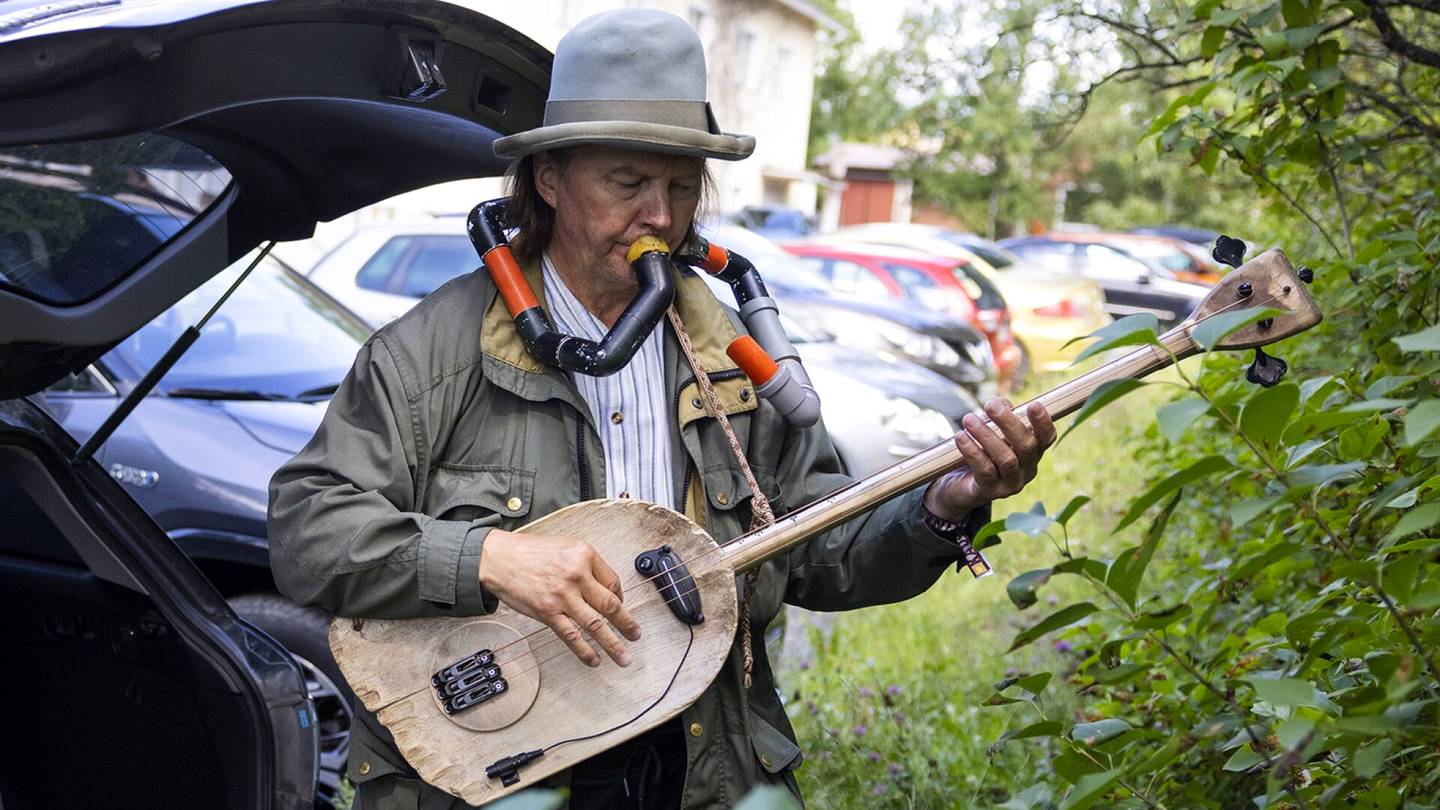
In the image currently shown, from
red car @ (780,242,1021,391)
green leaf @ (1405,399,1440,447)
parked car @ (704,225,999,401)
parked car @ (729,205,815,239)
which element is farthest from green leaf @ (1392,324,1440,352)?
parked car @ (729,205,815,239)

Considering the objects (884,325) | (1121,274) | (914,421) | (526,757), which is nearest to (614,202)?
(526,757)

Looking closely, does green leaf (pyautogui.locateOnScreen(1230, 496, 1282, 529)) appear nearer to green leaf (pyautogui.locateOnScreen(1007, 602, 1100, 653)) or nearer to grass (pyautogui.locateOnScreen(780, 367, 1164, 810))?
green leaf (pyautogui.locateOnScreen(1007, 602, 1100, 653))

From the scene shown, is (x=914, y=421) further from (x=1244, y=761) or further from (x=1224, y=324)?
(x=1224, y=324)

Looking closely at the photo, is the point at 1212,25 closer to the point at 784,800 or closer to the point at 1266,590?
the point at 1266,590

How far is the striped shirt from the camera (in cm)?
245

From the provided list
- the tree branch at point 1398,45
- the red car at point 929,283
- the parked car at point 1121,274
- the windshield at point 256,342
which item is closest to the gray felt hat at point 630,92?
the tree branch at point 1398,45

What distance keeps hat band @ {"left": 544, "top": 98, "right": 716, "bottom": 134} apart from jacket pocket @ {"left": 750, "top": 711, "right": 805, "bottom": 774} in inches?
39.3

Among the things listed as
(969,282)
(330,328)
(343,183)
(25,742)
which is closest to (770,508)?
(343,183)

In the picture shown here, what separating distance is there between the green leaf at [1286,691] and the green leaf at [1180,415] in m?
0.26

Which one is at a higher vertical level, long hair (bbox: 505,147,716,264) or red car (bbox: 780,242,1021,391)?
long hair (bbox: 505,147,716,264)

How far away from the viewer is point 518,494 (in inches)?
92.6

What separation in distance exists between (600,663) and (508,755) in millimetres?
202

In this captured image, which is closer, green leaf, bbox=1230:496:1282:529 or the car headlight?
green leaf, bbox=1230:496:1282:529

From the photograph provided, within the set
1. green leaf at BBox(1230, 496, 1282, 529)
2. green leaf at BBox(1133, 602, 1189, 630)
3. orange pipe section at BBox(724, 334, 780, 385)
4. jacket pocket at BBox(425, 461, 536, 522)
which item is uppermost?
green leaf at BBox(1230, 496, 1282, 529)
